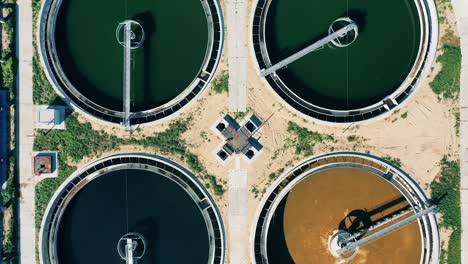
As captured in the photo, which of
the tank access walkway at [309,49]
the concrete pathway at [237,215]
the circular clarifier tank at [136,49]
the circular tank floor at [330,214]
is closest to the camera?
the tank access walkway at [309,49]

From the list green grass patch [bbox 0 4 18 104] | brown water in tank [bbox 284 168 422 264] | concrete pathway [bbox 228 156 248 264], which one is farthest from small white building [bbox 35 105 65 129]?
→ brown water in tank [bbox 284 168 422 264]

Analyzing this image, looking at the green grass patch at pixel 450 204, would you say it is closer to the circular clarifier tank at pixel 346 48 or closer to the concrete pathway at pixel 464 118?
the concrete pathway at pixel 464 118

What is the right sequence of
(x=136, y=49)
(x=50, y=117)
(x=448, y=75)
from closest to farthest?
1. (x=50, y=117)
2. (x=448, y=75)
3. (x=136, y=49)

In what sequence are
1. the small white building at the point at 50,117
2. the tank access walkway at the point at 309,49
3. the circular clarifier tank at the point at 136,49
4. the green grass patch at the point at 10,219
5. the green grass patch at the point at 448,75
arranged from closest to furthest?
the small white building at the point at 50,117 → the tank access walkway at the point at 309,49 → the green grass patch at the point at 10,219 → the green grass patch at the point at 448,75 → the circular clarifier tank at the point at 136,49

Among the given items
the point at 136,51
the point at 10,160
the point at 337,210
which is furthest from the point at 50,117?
the point at 337,210

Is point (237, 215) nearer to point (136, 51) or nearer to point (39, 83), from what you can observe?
point (136, 51)

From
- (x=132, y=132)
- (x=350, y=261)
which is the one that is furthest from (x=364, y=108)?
(x=132, y=132)

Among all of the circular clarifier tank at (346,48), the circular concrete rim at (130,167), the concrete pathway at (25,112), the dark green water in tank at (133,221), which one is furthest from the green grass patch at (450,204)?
the concrete pathway at (25,112)
